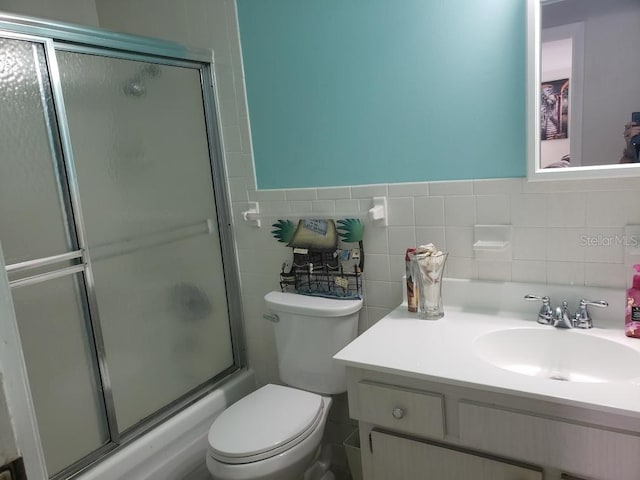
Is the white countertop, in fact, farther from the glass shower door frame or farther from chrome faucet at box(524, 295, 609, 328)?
the glass shower door frame

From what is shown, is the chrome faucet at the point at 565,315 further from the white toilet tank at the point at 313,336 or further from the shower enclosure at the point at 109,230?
the shower enclosure at the point at 109,230

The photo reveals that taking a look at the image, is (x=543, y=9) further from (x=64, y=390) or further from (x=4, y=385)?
(x=64, y=390)

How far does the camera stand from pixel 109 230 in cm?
171

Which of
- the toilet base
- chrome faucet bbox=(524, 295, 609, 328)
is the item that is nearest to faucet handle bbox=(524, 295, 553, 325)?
chrome faucet bbox=(524, 295, 609, 328)

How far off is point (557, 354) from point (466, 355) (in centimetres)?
32

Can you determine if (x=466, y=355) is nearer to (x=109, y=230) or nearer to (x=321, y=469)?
(x=321, y=469)

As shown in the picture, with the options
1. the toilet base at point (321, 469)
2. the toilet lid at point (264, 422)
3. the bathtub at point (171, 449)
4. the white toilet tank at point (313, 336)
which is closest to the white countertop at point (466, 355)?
the white toilet tank at point (313, 336)

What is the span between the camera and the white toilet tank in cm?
179

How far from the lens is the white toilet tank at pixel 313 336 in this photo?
5.87ft

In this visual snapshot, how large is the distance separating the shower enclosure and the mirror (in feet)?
4.36

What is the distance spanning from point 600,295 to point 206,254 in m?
1.52

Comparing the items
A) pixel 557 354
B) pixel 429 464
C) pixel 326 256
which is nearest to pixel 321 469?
pixel 429 464

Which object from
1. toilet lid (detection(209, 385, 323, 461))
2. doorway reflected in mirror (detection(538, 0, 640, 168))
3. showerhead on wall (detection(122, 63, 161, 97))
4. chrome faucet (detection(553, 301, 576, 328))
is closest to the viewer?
doorway reflected in mirror (detection(538, 0, 640, 168))

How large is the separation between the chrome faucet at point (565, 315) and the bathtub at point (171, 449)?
4.47 ft
